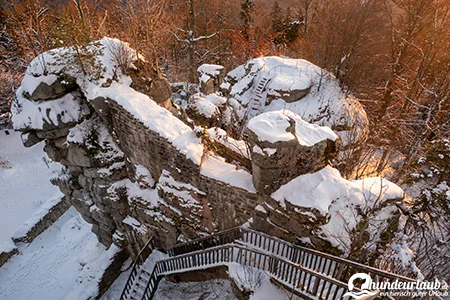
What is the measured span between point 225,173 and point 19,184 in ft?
67.8

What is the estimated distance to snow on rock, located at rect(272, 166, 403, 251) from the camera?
7.04 m

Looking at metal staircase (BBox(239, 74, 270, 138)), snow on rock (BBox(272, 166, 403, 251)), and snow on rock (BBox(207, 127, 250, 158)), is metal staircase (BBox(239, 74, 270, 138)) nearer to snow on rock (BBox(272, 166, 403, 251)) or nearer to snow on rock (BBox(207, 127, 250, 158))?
snow on rock (BBox(207, 127, 250, 158))

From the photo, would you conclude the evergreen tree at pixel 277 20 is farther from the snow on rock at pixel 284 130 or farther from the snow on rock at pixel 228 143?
the snow on rock at pixel 284 130

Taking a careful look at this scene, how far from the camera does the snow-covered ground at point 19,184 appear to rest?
747 inches

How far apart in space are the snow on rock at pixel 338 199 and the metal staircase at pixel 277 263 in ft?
2.36

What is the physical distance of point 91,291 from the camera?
1277 cm

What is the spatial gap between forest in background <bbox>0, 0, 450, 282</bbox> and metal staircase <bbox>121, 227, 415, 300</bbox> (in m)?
2.95

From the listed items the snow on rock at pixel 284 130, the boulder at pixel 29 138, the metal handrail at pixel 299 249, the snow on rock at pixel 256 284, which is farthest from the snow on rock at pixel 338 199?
the boulder at pixel 29 138

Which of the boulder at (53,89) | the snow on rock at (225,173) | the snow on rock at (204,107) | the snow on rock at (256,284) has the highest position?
Result: the boulder at (53,89)

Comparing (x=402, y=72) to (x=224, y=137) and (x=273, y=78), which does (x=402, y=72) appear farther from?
(x=224, y=137)

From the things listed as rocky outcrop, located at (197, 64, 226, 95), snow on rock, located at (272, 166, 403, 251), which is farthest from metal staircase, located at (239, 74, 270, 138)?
snow on rock, located at (272, 166, 403, 251)

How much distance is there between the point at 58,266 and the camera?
15195 millimetres

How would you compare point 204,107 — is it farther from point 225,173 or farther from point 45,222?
point 45,222

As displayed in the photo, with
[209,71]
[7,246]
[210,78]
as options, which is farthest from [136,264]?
[209,71]
